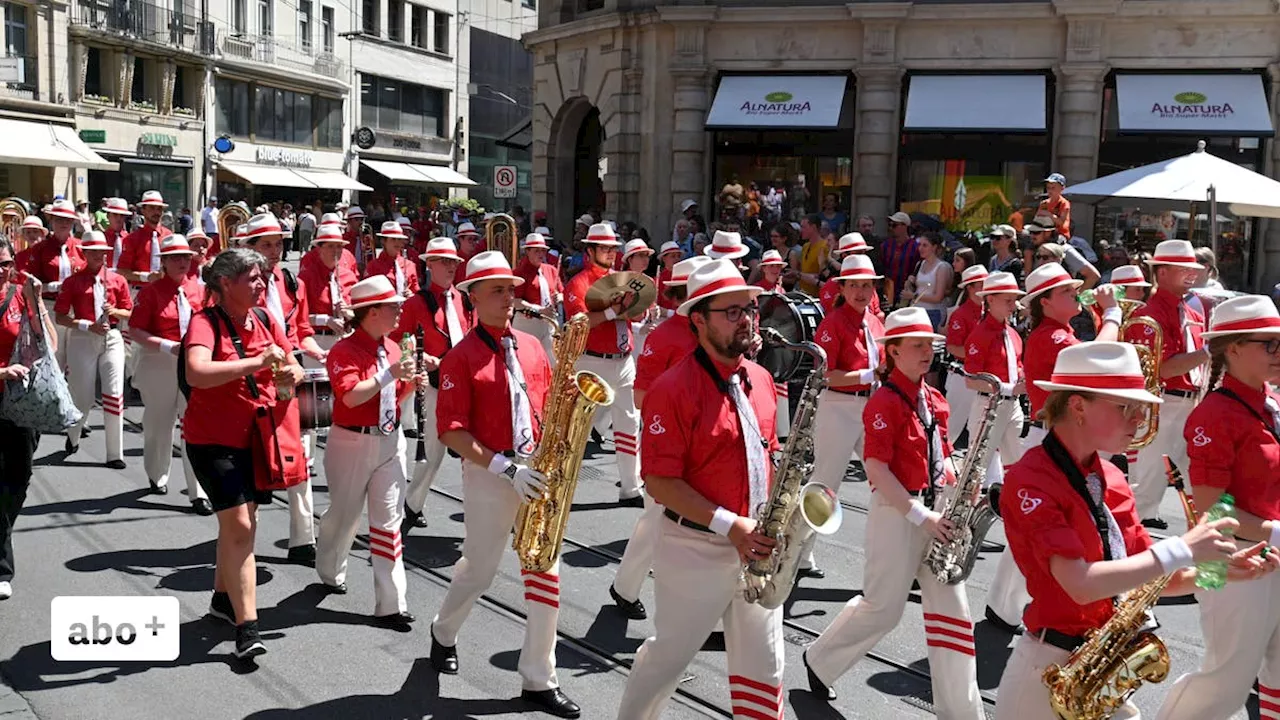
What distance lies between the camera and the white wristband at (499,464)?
608 cm

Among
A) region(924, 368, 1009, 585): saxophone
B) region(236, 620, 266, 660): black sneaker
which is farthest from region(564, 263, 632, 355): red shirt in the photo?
region(924, 368, 1009, 585): saxophone

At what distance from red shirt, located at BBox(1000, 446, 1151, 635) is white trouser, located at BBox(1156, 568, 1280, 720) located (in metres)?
1.07

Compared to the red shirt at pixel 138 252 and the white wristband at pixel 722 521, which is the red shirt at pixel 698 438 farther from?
the red shirt at pixel 138 252

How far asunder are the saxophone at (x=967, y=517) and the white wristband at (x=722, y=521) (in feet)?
4.17

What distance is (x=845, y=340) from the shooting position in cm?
862

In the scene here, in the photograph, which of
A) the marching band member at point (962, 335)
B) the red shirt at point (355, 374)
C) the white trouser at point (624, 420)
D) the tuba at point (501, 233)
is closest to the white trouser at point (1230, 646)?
the red shirt at point (355, 374)

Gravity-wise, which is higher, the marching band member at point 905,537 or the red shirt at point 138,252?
the red shirt at point 138,252

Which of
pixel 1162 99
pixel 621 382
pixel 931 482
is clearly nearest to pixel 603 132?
pixel 1162 99

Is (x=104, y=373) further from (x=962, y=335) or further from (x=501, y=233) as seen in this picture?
(x=962, y=335)

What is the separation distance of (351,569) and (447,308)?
2.41 meters

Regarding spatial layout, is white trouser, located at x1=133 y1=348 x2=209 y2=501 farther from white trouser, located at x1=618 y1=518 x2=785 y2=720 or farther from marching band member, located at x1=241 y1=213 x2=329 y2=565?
white trouser, located at x1=618 y1=518 x2=785 y2=720

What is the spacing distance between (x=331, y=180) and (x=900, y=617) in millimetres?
48062

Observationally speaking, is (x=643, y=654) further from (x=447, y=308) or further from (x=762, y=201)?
(x=762, y=201)

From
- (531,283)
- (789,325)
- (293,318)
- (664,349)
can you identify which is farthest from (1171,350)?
(293,318)
